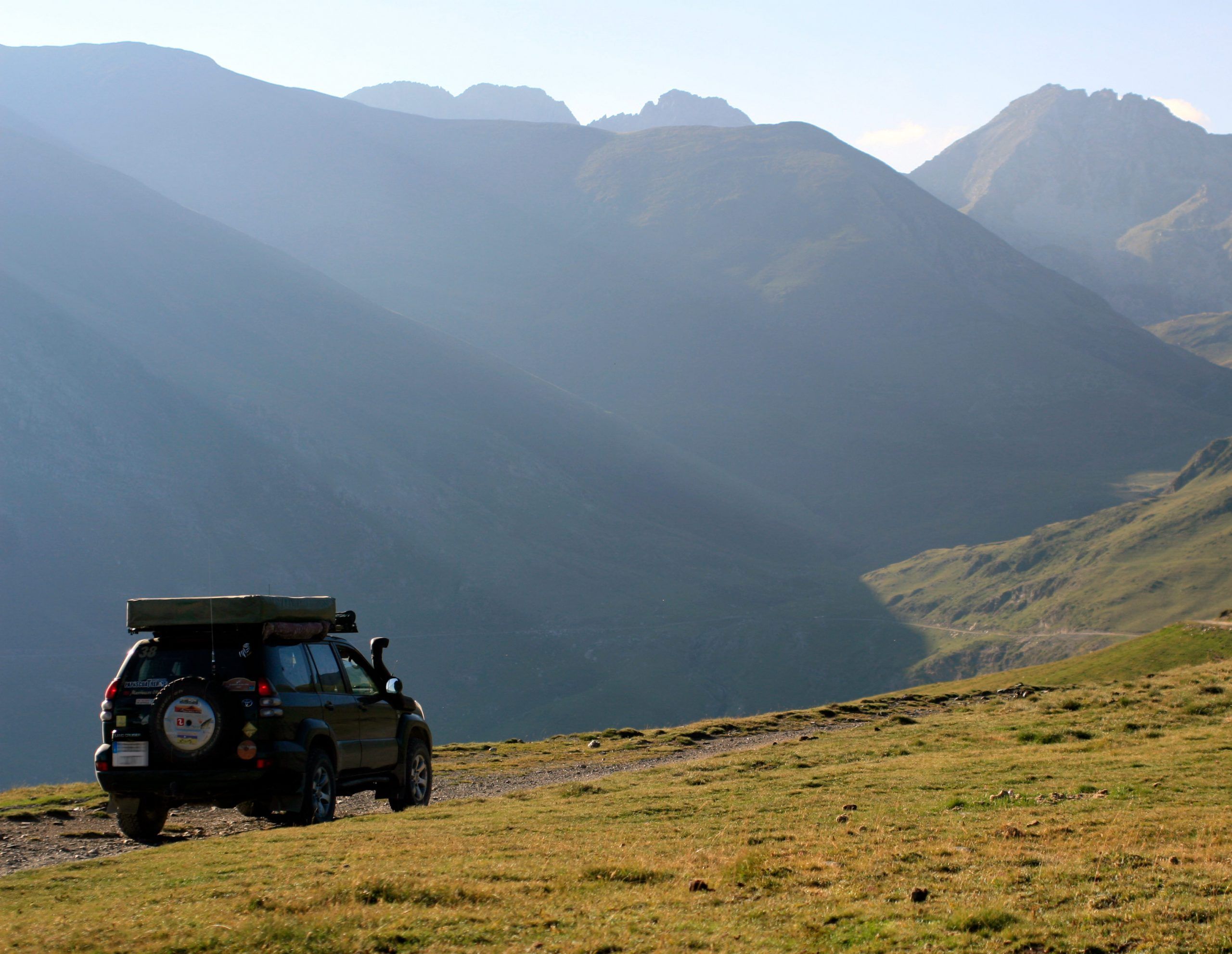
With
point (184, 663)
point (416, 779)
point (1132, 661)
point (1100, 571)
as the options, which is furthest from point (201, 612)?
point (1100, 571)

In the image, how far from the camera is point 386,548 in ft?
558

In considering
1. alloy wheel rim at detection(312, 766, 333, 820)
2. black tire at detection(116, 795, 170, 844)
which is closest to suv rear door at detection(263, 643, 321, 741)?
alloy wheel rim at detection(312, 766, 333, 820)

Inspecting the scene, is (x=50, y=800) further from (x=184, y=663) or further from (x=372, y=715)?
(x=184, y=663)

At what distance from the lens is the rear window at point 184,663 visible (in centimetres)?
1395

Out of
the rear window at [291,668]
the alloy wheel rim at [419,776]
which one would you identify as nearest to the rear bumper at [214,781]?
the rear window at [291,668]

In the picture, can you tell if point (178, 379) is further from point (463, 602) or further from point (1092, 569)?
point (1092, 569)

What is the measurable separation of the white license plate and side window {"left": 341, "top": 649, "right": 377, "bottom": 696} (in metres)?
3.04

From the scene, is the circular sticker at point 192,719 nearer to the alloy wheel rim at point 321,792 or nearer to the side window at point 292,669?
the side window at point 292,669

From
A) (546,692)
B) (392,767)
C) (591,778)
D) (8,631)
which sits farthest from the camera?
(546,692)

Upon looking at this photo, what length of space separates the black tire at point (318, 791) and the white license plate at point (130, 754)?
2.06 m

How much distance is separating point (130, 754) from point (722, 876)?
822 centimetres

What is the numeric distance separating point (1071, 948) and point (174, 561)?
161m

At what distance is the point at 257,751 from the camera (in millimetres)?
13750

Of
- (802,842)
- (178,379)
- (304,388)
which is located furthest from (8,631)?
(802,842)
